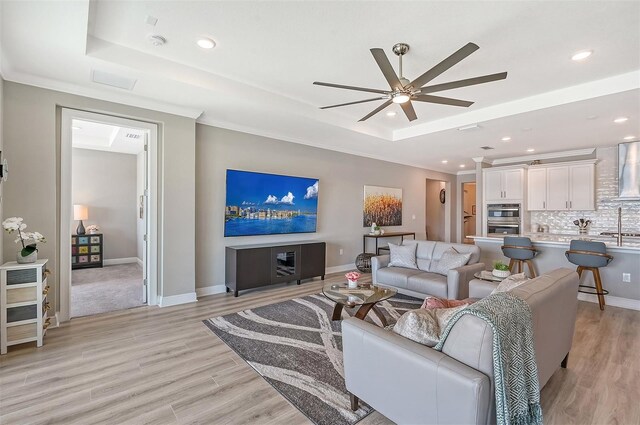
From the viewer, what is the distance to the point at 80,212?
6.41m

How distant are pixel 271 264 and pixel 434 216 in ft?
20.5

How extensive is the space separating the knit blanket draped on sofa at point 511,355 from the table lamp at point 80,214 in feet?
24.8

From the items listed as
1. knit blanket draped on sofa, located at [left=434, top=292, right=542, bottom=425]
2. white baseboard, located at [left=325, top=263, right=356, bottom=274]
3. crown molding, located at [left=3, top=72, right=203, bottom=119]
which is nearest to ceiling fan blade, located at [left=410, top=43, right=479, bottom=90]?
knit blanket draped on sofa, located at [left=434, top=292, right=542, bottom=425]

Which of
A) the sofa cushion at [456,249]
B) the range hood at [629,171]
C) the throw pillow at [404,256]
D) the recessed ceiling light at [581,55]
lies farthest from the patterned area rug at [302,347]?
the range hood at [629,171]

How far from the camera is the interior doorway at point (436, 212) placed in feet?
30.2

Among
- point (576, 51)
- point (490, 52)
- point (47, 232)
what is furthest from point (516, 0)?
point (47, 232)

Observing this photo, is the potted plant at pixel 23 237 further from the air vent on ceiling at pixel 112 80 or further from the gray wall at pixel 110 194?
the gray wall at pixel 110 194

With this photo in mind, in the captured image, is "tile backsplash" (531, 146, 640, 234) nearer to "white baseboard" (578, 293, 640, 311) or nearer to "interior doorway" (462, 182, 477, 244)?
"white baseboard" (578, 293, 640, 311)

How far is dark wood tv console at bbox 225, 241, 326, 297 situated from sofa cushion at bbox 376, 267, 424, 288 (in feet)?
4.11

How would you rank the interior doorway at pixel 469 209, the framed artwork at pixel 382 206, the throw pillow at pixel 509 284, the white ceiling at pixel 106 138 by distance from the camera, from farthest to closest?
1. the interior doorway at pixel 469 209
2. the framed artwork at pixel 382 206
3. the white ceiling at pixel 106 138
4. the throw pillow at pixel 509 284

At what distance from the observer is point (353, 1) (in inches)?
85.9

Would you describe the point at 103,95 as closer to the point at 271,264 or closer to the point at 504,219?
the point at 271,264

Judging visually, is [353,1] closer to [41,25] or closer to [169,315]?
[41,25]

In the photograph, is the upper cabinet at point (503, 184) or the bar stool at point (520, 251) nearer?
the bar stool at point (520, 251)
